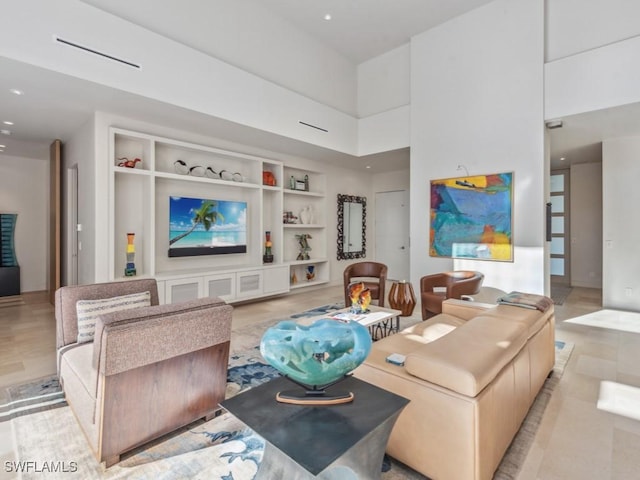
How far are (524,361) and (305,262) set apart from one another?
15.9ft

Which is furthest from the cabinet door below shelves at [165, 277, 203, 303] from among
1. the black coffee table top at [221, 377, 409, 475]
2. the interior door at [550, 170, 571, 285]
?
the interior door at [550, 170, 571, 285]

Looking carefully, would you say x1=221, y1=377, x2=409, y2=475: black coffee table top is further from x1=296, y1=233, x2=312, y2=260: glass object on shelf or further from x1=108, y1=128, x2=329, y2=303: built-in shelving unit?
x1=296, y1=233, x2=312, y2=260: glass object on shelf

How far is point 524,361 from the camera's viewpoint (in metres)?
2.05

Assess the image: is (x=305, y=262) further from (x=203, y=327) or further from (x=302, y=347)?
(x=302, y=347)

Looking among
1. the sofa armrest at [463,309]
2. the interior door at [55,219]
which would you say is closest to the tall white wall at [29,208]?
the interior door at [55,219]

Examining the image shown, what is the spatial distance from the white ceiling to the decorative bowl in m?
3.70

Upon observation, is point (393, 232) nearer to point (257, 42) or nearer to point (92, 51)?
point (257, 42)

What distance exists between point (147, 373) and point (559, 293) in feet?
24.4

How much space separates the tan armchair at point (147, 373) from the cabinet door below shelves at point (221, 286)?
265 centimetres

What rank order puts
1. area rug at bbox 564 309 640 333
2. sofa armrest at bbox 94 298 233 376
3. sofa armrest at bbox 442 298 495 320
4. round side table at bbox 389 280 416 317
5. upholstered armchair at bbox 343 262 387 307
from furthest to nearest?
upholstered armchair at bbox 343 262 387 307
round side table at bbox 389 280 416 317
area rug at bbox 564 309 640 333
sofa armrest at bbox 442 298 495 320
sofa armrest at bbox 94 298 233 376

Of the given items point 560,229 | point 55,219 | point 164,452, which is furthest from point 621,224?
point 55,219

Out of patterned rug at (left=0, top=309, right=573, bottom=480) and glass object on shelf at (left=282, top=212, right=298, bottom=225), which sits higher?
glass object on shelf at (left=282, top=212, right=298, bottom=225)

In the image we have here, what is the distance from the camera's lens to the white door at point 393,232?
7945 mm

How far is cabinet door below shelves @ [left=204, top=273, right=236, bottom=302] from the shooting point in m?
4.96
